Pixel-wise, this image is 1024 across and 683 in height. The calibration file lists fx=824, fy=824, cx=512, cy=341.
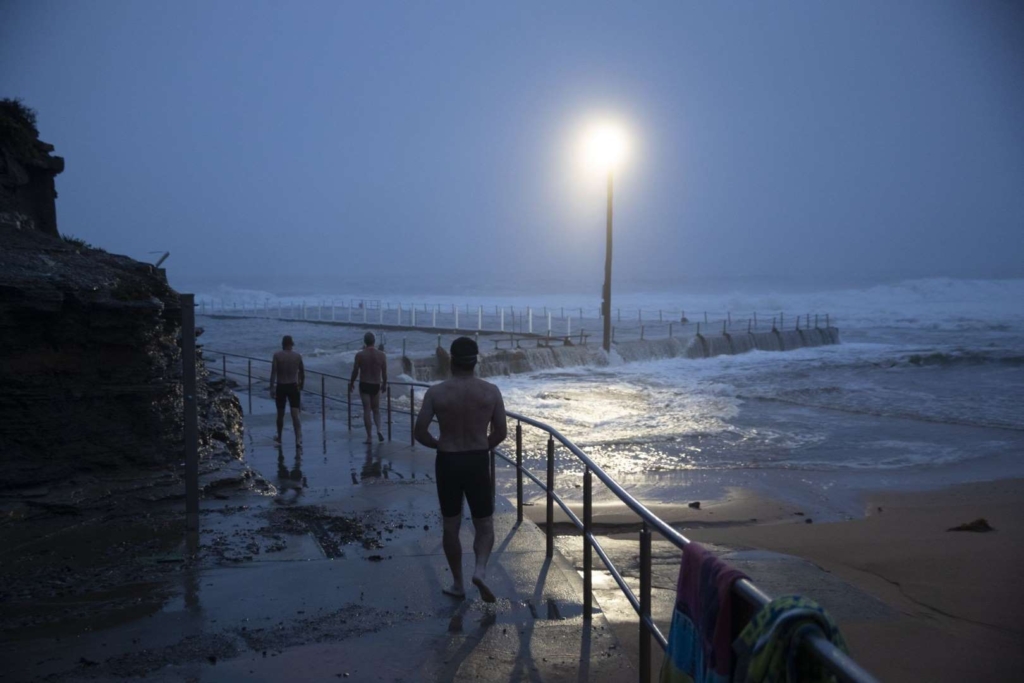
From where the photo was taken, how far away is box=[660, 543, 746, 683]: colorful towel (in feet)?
6.80

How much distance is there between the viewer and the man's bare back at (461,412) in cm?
470

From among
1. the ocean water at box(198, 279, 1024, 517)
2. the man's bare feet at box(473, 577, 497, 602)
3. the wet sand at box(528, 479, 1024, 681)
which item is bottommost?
the ocean water at box(198, 279, 1024, 517)

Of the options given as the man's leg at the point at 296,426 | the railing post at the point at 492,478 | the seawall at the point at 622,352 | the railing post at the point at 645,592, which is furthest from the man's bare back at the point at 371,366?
the seawall at the point at 622,352

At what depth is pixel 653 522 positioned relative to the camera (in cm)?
310

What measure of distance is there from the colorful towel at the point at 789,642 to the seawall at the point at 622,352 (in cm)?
2445

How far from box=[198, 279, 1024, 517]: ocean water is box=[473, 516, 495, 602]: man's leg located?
5770mm

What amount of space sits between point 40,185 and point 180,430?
441cm

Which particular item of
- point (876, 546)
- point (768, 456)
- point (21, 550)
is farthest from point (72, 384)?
point (768, 456)

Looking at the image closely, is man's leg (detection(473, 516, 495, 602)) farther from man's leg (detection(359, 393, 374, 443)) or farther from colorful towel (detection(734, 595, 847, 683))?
man's leg (detection(359, 393, 374, 443))

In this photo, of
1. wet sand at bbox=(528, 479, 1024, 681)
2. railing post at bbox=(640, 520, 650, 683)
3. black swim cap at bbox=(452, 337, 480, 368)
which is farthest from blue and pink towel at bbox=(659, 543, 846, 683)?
wet sand at bbox=(528, 479, 1024, 681)

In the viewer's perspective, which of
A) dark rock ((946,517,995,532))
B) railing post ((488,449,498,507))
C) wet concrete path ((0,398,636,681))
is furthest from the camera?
dark rock ((946,517,995,532))

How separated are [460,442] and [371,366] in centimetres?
760

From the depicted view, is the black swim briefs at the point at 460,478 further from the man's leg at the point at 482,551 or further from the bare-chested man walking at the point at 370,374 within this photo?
the bare-chested man walking at the point at 370,374

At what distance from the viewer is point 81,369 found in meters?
7.42
